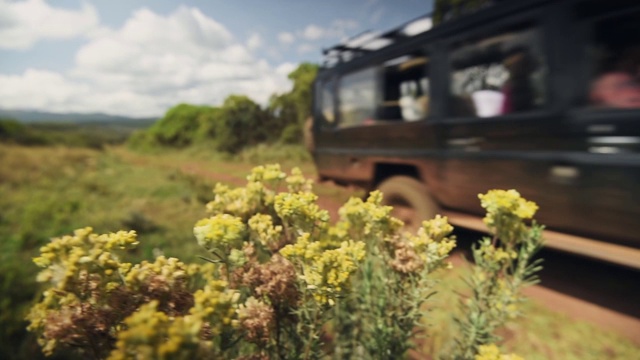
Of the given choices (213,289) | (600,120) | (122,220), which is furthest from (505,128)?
(122,220)

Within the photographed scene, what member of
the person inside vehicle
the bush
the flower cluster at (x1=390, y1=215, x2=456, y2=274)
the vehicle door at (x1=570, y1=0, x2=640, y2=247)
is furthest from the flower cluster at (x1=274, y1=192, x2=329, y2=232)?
the person inside vehicle

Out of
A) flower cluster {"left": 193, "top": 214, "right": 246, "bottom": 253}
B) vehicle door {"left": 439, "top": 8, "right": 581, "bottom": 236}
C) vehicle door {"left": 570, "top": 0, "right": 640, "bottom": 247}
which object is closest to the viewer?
flower cluster {"left": 193, "top": 214, "right": 246, "bottom": 253}

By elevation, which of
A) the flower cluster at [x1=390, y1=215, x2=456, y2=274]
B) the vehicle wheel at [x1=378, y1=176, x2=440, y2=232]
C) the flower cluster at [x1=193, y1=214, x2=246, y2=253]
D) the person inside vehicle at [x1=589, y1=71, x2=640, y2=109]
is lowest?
the vehicle wheel at [x1=378, y1=176, x2=440, y2=232]

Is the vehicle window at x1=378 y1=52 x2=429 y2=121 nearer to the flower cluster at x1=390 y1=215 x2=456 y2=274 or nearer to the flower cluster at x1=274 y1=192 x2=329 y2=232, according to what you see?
the flower cluster at x1=390 y1=215 x2=456 y2=274

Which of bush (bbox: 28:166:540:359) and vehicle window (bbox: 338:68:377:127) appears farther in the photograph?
vehicle window (bbox: 338:68:377:127)

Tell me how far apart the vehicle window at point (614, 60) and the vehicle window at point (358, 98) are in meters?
2.55

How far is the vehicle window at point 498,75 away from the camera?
9.98 ft

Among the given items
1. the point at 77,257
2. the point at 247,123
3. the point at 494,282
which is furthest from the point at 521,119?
the point at 247,123

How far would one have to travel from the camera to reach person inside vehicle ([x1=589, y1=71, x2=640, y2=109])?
99.0 inches

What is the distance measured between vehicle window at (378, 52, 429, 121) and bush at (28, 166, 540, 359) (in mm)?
3083

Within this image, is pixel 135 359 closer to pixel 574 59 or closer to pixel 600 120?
pixel 600 120

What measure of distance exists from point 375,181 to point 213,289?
4.27 meters

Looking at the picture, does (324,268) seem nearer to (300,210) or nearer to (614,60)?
(300,210)

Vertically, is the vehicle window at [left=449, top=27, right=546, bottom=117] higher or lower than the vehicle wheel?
higher
